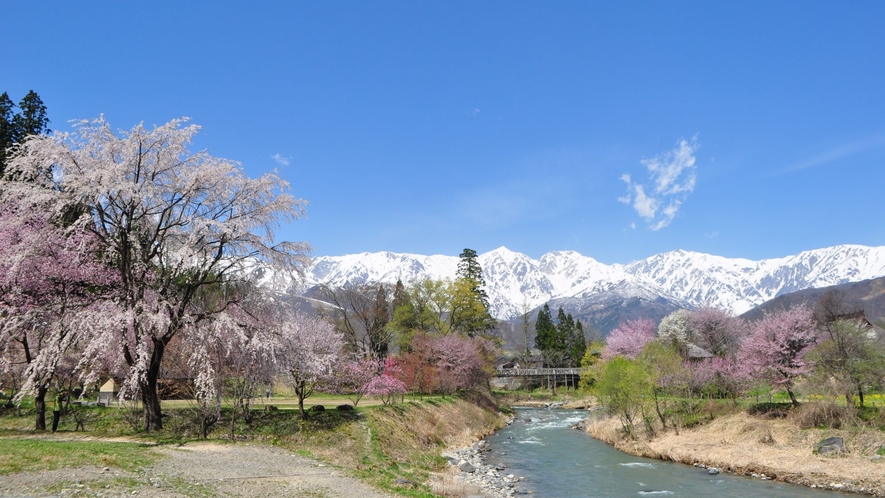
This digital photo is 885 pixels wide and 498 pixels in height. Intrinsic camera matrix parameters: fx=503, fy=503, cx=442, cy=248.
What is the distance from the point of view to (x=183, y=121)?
20.0m

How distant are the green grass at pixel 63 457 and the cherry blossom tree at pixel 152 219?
3.50 meters

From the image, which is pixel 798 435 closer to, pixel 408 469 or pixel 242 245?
pixel 408 469

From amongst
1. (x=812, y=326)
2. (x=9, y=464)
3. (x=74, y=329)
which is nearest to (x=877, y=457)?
(x=812, y=326)

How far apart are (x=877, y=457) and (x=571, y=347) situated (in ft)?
249

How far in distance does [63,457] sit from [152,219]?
36.8 ft

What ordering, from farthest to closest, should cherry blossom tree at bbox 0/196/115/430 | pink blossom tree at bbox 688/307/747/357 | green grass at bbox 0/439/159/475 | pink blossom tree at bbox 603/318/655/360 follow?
1. pink blossom tree at bbox 688/307/747/357
2. pink blossom tree at bbox 603/318/655/360
3. cherry blossom tree at bbox 0/196/115/430
4. green grass at bbox 0/439/159/475

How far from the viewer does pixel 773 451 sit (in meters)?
24.0

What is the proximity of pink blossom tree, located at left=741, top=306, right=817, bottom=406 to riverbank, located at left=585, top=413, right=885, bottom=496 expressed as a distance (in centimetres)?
300

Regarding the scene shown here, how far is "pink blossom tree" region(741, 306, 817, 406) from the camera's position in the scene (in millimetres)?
29359

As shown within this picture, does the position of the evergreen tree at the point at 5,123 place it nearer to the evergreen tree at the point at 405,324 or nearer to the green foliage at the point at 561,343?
the evergreen tree at the point at 405,324

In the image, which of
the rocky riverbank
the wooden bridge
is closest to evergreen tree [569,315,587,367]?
the wooden bridge

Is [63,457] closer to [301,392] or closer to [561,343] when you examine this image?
[301,392]

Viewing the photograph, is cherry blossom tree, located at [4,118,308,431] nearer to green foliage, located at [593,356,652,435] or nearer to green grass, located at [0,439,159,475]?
green grass, located at [0,439,159,475]

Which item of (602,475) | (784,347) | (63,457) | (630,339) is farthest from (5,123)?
(630,339)
